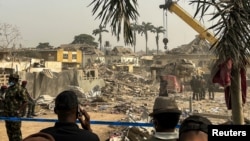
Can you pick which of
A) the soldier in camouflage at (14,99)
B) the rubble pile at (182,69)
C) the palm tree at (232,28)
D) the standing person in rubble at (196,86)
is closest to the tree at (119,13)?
the palm tree at (232,28)

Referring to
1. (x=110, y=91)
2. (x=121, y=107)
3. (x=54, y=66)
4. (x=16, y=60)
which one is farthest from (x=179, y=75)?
(x=121, y=107)

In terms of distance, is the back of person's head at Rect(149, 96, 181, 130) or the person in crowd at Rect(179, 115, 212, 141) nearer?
the person in crowd at Rect(179, 115, 212, 141)

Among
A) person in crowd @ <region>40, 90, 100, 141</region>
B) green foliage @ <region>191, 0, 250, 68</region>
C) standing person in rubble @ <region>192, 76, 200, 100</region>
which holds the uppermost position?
green foliage @ <region>191, 0, 250, 68</region>

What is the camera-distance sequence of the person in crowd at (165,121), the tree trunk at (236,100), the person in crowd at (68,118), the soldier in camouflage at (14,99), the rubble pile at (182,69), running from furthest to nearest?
the rubble pile at (182,69), the soldier in camouflage at (14,99), the tree trunk at (236,100), the person in crowd at (68,118), the person in crowd at (165,121)

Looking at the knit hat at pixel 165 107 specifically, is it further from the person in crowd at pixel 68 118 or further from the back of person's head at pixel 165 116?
the person in crowd at pixel 68 118

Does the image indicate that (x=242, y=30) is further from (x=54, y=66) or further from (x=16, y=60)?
(x=54, y=66)

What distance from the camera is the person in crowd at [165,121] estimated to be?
209cm

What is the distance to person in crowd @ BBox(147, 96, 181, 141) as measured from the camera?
2.09 m

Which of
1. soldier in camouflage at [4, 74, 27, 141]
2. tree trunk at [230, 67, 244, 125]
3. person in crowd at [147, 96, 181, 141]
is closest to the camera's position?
person in crowd at [147, 96, 181, 141]

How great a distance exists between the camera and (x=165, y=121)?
214cm

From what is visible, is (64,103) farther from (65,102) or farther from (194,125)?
(194,125)

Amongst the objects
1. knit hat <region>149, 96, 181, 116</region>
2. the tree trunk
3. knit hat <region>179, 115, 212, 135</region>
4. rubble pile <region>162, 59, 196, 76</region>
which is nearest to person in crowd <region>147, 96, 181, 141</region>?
knit hat <region>149, 96, 181, 116</region>

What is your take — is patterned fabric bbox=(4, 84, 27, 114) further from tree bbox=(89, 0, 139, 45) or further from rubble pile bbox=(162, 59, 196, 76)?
rubble pile bbox=(162, 59, 196, 76)

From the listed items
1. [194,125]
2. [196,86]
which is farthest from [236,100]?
[196,86]
